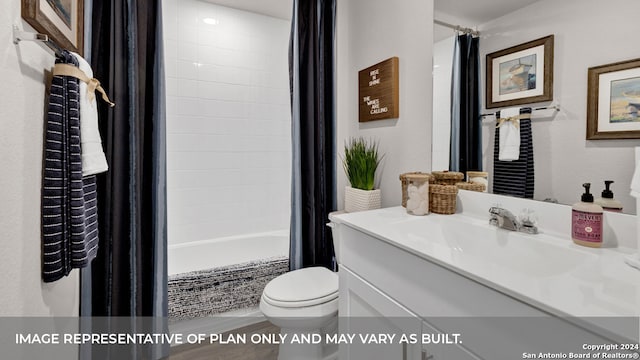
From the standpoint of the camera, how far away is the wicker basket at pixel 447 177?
1416mm

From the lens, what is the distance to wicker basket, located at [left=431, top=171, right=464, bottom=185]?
1.42m

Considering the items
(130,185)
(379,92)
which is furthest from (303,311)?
(379,92)

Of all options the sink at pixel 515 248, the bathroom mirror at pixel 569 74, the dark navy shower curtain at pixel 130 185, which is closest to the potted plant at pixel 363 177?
the sink at pixel 515 248

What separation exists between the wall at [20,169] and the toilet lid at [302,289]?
87cm

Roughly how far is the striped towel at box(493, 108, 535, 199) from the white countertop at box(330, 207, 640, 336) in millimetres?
Answer: 171

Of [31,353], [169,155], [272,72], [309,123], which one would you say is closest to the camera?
[31,353]

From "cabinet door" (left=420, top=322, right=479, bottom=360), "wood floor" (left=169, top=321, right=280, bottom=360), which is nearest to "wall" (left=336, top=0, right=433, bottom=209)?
"cabinet door" (left=420, top=322, right=479, bottom=360)

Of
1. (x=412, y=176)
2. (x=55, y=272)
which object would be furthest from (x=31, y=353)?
(x=412, y=176)

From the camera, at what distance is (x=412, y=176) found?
1.36 metres

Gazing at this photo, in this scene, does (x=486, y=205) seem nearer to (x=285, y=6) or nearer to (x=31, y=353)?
(x=31, y=353)

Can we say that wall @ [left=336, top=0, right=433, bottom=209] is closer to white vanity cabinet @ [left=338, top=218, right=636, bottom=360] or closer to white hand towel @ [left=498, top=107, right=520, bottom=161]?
white hand towel @ [left=498, top=107, right=520, bottom=161]

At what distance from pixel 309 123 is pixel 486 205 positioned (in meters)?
1.18

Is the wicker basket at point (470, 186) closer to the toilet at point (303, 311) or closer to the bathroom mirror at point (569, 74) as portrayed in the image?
the bathroom mirror at point (569, 74)

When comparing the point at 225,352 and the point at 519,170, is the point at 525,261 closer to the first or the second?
the point at 519,170
